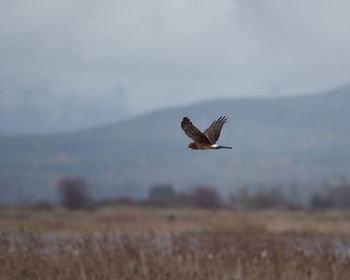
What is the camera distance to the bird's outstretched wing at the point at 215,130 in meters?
5.99

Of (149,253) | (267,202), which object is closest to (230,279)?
(149,253)

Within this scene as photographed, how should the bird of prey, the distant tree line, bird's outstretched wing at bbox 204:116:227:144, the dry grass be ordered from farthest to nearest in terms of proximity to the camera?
the distant tree line → the dry grass → bird's outstretched wing at bbox 204:116:227:144 → the bird of prey

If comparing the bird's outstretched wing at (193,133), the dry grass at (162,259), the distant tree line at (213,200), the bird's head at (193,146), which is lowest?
the dry grass at (162,259)

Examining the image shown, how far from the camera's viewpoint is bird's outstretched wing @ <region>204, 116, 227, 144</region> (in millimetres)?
5992

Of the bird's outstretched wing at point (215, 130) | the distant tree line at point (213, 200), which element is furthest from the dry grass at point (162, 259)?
the distant tree line at point (213, 200)

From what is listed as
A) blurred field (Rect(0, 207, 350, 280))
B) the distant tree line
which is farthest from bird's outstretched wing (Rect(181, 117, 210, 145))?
the distant tree line

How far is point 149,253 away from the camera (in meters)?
15.7

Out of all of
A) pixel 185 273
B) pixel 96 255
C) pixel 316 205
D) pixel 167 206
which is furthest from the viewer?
pixel 316 205

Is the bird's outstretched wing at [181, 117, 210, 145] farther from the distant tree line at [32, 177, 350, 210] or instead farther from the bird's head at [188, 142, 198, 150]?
the distant tree line at [32, 177, 350, 210]

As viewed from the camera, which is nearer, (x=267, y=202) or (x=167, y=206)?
(x=167, y=206)

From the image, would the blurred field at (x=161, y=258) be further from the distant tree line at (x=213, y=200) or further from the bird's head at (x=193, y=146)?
the distant tree line at (x=213, y=200)

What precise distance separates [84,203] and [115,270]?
6805 cm

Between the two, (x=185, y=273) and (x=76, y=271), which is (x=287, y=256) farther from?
(x=76, y=271)

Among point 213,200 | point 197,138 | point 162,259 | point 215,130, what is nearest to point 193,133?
point 197,138
